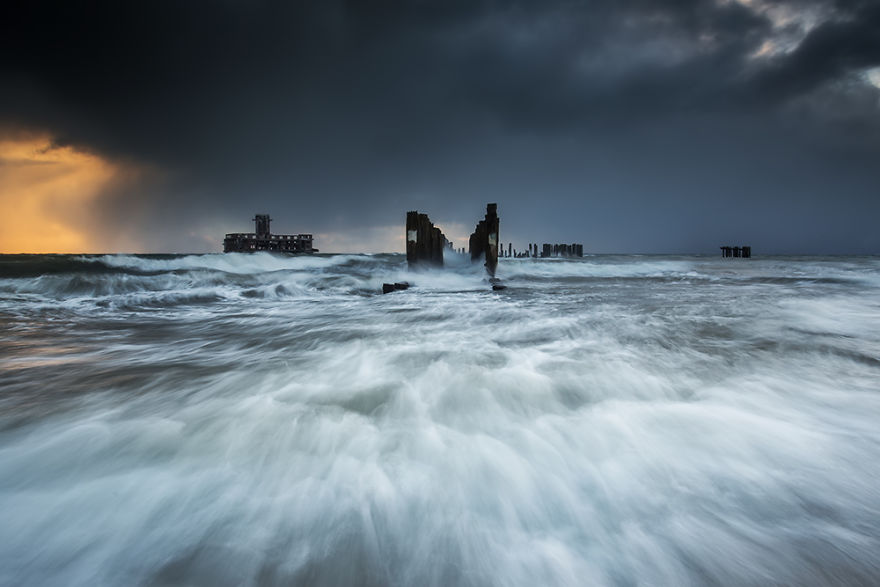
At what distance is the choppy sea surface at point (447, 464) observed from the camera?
111cm

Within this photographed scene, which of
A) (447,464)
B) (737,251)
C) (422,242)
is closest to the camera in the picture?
(447,464)

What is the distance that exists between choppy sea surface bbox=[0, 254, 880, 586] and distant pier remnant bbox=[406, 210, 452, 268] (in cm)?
852

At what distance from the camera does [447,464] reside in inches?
63.3

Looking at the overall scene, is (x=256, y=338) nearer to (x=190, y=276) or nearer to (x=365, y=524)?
(x=365, y=524)

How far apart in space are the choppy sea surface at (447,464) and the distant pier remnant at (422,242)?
852cm

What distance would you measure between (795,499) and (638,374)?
1312mm

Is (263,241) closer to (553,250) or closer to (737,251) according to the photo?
(553,250)

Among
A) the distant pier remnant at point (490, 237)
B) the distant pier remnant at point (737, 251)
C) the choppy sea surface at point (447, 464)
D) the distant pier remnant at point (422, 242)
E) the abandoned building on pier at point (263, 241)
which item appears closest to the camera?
the choppy sea surface at point (447, 464)

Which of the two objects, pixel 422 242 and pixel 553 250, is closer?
pixel 422 242

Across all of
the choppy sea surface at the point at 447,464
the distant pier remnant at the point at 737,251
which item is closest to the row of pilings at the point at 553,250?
the distant pier remnant at the point at 737,251

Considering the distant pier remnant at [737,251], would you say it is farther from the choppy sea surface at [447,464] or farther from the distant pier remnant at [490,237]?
the choppy sea surface at [447,464]

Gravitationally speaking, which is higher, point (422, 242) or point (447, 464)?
point (422, 242)

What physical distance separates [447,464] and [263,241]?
49.8 metres

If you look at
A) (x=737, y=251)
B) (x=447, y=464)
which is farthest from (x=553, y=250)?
(x=447, y=464)
